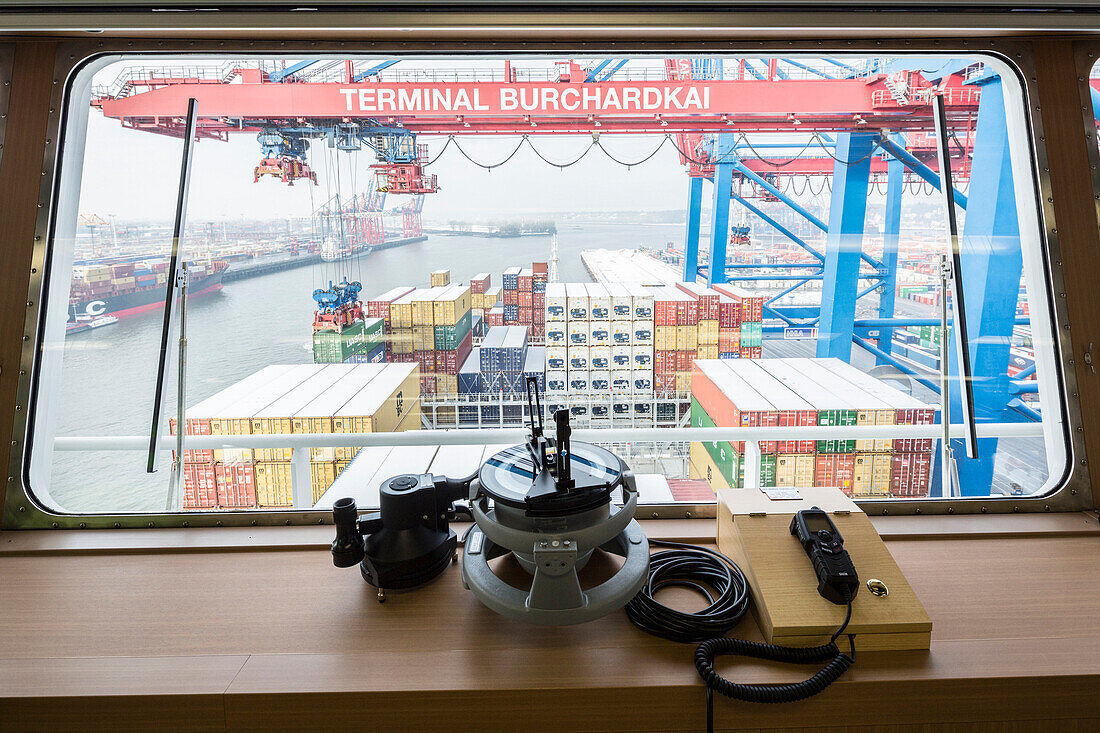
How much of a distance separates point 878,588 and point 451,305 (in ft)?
6.22

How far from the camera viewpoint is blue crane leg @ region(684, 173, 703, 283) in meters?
4.50

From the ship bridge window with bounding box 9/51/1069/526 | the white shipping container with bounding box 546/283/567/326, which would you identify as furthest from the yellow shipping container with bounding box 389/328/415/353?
the white shipping container with bounding box 546/283/567/326

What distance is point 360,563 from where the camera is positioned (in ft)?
4.19

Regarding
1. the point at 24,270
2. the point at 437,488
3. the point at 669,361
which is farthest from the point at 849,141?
the point at 24,270

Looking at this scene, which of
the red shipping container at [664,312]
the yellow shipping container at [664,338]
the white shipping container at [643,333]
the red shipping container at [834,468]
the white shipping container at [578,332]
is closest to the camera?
the white shipping container at [578,332]

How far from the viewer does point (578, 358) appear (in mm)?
3963

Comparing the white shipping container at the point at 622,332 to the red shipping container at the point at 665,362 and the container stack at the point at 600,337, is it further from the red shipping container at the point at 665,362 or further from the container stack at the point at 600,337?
the red shipping container at the point at 665,362

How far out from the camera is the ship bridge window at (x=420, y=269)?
1648mm

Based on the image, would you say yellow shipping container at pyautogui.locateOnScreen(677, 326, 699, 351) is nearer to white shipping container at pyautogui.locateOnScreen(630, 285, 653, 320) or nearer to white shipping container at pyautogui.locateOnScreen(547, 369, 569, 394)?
white shipping container at pyautogui.locateOnScreen(630, 285, 653, 320)

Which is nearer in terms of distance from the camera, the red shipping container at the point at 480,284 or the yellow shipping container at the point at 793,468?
the red shipping container at the point at 480,284

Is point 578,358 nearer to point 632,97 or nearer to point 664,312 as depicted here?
point 664,312

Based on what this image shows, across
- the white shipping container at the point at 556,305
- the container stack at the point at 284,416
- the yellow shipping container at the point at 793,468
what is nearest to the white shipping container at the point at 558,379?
the white shipping container at the point at 556,305

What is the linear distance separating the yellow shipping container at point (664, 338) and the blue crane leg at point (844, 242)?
4.96 ft

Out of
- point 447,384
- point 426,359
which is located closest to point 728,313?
point 447,384
